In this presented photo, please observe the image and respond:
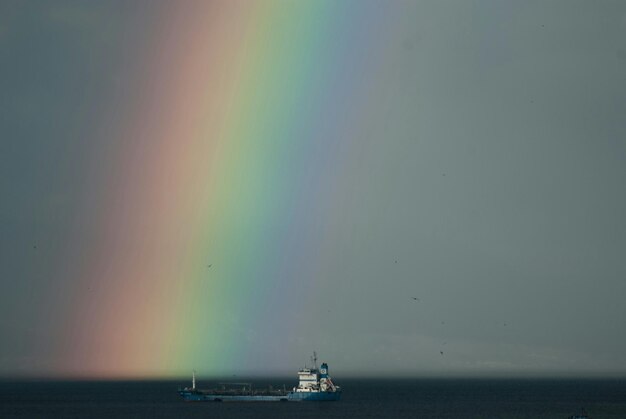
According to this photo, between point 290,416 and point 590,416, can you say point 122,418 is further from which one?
point 590,416

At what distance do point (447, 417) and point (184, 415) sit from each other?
60.8 metres

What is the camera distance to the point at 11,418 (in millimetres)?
197625

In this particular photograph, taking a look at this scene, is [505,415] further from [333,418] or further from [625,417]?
[333,418]

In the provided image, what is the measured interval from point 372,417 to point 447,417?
58.0 ft

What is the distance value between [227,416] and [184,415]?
1157cm

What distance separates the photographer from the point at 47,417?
196875 millimetres

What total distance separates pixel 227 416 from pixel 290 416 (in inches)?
560

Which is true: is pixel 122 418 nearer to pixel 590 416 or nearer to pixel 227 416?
pixel 227 416

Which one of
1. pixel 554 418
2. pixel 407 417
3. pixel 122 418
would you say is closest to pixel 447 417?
pixel 407 417

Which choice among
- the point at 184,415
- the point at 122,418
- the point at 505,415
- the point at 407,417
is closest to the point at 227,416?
the point at 184,415

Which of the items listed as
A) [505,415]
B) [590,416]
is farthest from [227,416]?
[590,416]

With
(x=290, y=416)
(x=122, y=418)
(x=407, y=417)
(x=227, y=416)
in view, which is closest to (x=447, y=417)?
(x=407, y=417)

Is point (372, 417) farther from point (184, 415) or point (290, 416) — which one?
point (184, 415)

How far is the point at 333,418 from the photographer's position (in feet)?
620
